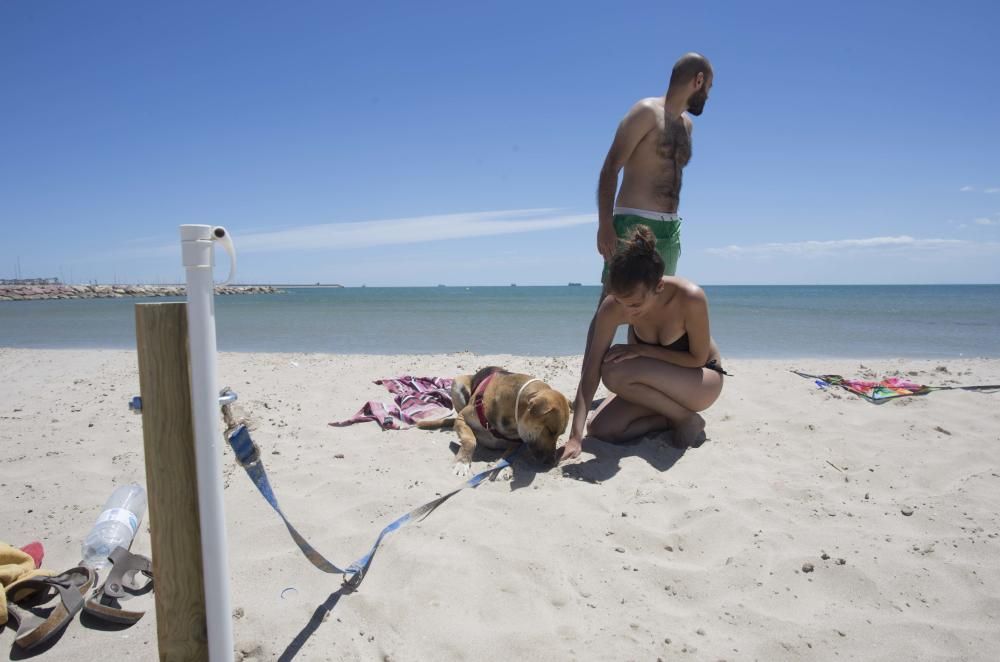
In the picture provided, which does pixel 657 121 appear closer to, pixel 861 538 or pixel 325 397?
pixel 861 538

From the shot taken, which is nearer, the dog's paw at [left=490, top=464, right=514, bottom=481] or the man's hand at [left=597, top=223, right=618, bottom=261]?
the dog's paw at [left=490, top=464, right=514, bottom=481]

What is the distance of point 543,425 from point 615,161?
2.22 metres

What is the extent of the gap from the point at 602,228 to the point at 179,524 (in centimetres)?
350

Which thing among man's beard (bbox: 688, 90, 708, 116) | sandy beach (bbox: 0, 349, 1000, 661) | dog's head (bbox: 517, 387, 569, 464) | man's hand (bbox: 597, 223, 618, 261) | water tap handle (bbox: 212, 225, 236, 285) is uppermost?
man's beard (bbox: 688, 90, 708, 116)

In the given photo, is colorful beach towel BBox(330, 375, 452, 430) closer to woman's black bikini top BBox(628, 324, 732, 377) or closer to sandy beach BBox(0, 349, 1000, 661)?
sandy beach BBox(0, 349, 1000, 661)

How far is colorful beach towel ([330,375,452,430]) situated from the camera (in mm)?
4824

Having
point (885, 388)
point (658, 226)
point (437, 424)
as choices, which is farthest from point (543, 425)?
point (885, 388)

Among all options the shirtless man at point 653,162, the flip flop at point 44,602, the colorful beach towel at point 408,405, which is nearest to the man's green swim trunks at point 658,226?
the shirtless man at point 653,162

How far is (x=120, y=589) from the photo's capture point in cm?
228

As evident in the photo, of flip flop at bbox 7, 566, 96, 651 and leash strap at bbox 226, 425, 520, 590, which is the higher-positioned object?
leash strap at bbox 226, 425, 520, 590

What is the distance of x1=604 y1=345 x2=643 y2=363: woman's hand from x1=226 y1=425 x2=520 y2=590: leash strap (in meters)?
1.07

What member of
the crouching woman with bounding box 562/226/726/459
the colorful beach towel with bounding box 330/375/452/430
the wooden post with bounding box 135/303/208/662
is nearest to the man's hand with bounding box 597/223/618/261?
the crouching woman with bounding box 562/226/726/459

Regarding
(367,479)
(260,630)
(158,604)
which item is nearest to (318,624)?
(260,630)

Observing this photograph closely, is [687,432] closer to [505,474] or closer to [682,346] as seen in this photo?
[682,346]
